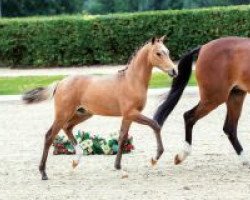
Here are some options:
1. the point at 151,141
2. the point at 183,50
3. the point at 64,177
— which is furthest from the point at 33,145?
the point at 183,50

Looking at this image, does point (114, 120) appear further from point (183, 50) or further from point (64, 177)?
point (183, 50)

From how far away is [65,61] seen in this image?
24.3 metres

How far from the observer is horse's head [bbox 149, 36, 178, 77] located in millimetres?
8695

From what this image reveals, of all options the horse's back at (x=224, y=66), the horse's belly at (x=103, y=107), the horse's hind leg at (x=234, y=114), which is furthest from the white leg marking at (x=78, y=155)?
the horse's hind leg at (x=234, y=114)

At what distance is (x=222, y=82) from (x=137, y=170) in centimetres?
135

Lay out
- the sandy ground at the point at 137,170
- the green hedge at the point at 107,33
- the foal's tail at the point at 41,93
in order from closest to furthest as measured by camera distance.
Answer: the sandy ground at the point at 137,170 < the foal's tail at the point at 41,93 < the green hedge at the point at 107,33

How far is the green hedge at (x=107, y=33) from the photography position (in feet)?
78.1

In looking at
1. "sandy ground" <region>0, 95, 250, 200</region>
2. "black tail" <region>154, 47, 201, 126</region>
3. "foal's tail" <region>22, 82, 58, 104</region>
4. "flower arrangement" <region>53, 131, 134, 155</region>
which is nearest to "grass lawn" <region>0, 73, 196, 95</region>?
"sandy ground" <region>0, 95, 250, 200</region>

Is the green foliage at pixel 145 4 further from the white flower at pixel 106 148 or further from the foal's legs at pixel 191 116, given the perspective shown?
the foal's legs at pixel 191 116

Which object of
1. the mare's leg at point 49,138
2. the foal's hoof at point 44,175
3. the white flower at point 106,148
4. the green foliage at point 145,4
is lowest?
the green foliage at point 145,4

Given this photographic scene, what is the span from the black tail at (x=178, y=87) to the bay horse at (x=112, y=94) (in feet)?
3.37

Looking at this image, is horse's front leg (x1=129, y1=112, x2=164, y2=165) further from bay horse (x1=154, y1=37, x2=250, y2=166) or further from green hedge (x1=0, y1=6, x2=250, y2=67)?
green hedge (x1=0, y1=6, x2=250, y2=67)

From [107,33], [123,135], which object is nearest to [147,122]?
[123,135]

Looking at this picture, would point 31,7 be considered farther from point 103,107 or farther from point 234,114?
point 103,107
